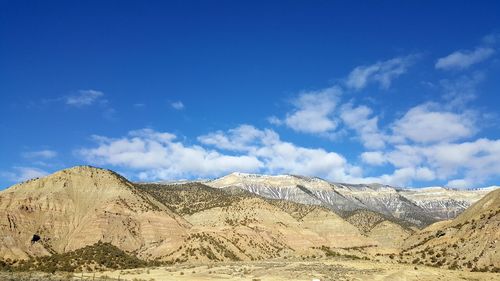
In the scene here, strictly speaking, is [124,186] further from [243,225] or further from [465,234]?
[465,234]

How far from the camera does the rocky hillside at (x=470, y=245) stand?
6825 cm

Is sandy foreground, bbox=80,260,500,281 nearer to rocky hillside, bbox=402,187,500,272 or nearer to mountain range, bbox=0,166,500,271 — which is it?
rocky hillside, bbox=402,187,500,272

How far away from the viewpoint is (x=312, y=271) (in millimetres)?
64188

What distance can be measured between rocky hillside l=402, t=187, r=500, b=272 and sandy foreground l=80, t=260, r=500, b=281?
5.46m

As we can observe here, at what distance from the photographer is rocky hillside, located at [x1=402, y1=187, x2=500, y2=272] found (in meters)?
68.2

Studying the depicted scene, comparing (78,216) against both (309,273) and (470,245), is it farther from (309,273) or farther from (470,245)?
(470,245)

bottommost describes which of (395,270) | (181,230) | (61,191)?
(395,270)

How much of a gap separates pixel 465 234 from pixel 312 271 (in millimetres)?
28039

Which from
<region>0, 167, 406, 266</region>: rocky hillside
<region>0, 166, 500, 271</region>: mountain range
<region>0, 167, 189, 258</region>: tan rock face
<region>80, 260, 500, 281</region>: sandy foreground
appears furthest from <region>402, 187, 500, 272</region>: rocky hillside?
<region>0, 167, 189, 258</region>: tan rock face

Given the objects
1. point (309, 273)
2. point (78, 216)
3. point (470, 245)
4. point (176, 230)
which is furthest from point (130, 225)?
point (470, 245)

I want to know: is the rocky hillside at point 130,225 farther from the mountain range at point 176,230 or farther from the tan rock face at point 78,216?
the mountain range at point 176,230

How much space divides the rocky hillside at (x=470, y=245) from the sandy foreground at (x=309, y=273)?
5.46m

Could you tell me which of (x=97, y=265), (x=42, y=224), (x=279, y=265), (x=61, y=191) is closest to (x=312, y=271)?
(x=279, y=265)

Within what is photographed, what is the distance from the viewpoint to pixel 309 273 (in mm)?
62156
